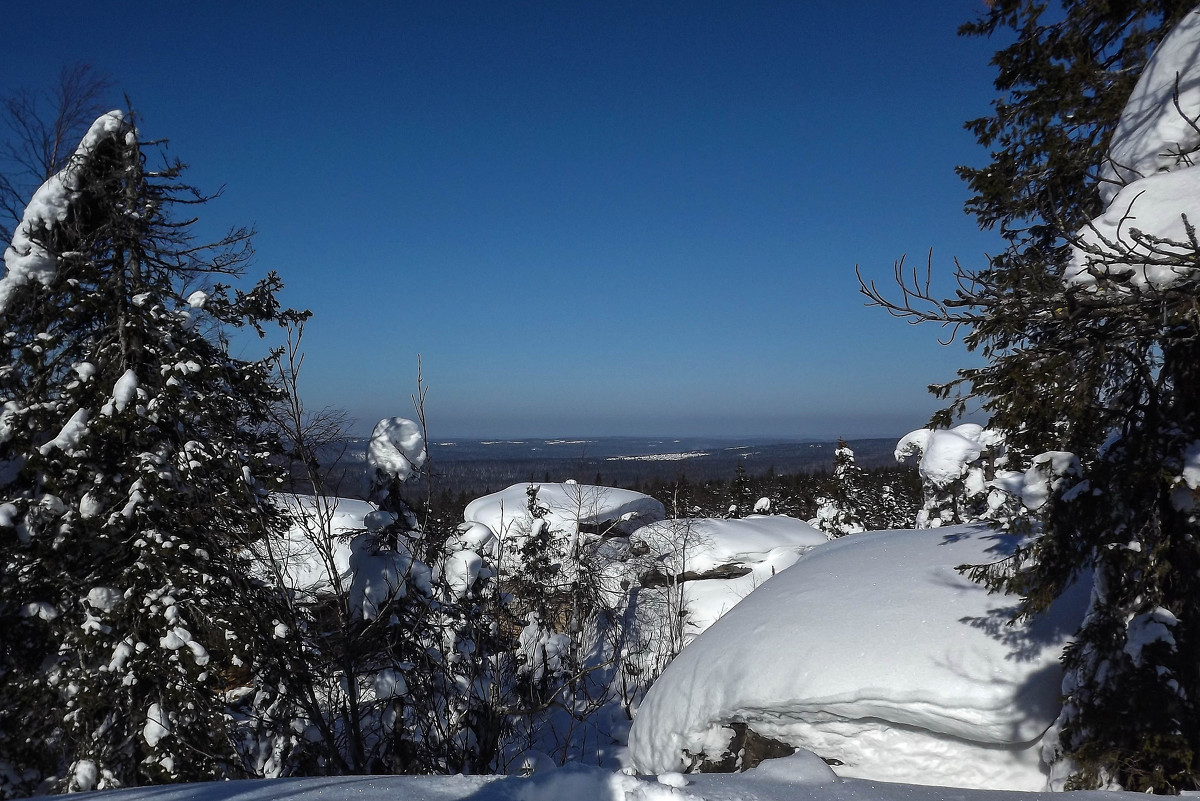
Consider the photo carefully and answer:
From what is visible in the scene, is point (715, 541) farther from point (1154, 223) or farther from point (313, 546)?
point (1154, 223)

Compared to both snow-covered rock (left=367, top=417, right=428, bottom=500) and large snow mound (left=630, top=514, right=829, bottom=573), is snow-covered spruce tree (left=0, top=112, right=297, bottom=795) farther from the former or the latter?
large snow mound (left=630, top=514, right=829, bottom=573)

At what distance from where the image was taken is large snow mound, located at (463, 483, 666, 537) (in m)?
22.0

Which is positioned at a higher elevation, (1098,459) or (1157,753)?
(1098,459)

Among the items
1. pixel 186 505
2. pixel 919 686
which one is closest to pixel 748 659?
pixel 919 686

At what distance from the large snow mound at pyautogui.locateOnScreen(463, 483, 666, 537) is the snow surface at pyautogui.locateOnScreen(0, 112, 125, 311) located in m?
13.7

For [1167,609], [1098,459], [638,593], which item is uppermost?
[1098,459]

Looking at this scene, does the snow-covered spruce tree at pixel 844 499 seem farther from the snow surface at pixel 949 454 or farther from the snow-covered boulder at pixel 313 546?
the snow-covered boulder at pixel 313 546

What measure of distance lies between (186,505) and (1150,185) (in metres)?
9.09

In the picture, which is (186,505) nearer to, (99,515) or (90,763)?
(99,515)

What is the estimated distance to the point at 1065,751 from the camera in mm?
4320

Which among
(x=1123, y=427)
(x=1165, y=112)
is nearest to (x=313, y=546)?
(x=1123, y=427)

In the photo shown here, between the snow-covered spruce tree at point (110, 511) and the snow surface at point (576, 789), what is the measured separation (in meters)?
3.84

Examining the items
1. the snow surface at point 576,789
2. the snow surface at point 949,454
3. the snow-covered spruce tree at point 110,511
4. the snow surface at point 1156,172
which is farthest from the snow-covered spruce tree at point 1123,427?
the snow surface at point 949,454

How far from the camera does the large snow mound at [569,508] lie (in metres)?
22.0
